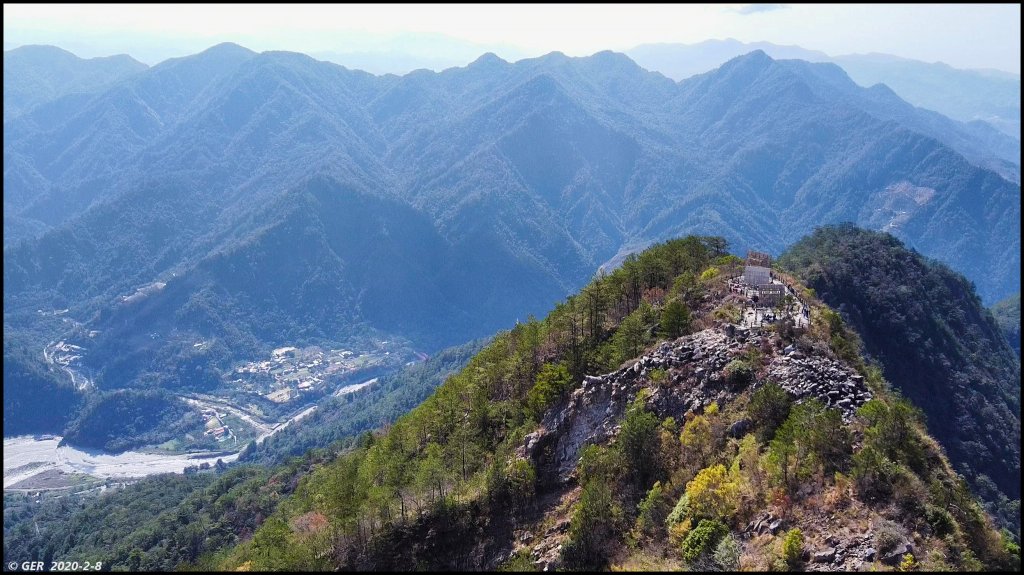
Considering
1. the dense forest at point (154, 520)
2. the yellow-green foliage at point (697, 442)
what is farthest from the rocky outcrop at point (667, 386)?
the dense forest at point (154, 520)

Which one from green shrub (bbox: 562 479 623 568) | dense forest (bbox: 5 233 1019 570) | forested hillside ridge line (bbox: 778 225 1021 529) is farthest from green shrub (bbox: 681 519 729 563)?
forested hillside ridge line (bbox: 778 225 1021 529)

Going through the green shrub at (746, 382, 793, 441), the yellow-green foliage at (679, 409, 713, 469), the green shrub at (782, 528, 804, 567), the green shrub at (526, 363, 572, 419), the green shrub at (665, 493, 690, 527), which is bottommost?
the green shrub at (782, 528, 804, 567)

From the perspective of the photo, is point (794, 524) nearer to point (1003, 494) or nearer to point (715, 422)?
point (715, 422)

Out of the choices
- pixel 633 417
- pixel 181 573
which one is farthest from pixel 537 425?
pixel 181 573

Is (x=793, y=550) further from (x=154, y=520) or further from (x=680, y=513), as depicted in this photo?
(x=154, y=520)

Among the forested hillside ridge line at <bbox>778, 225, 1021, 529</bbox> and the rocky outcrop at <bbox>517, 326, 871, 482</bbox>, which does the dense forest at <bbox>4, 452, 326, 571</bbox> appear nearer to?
the rocky outcrop at <bbox>517, 326, 871, 482</bbox>

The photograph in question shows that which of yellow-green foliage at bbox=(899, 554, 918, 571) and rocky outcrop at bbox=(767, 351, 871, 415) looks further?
rocky outcrop at bbox=(767, 351, 871, 415)

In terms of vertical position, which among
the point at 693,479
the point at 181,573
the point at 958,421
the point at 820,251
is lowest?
the point at 181,573
